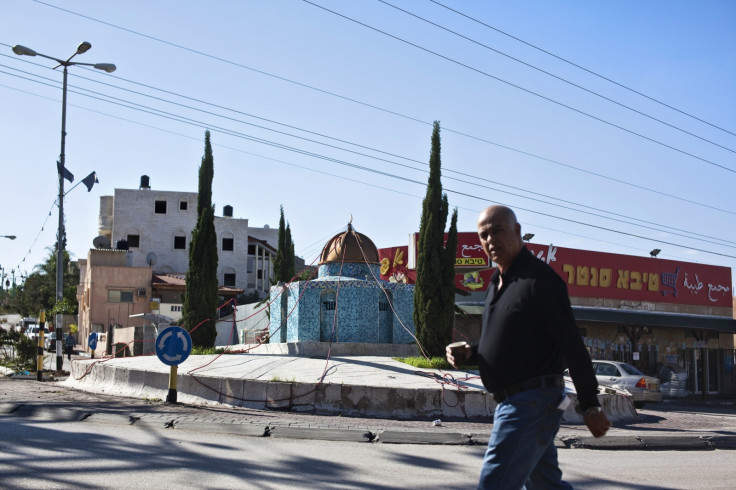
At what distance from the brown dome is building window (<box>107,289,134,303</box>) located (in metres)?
28.4

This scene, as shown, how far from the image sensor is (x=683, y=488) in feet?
22.5

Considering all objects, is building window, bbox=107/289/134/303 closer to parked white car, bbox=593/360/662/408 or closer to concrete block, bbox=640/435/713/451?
parked white car, bbox=593/360/662/408

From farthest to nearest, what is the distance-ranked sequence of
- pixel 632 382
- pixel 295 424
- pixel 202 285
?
pixel 632 382
pixel 202 285
pixel 295 424

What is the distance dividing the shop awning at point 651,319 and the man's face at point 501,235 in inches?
937

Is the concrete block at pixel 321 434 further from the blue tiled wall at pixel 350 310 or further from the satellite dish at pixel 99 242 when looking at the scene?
the satellite dish at pixel 99 242

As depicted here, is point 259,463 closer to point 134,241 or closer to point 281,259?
point 281,259

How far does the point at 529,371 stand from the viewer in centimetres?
360

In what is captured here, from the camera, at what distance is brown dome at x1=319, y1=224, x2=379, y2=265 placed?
20500 mm

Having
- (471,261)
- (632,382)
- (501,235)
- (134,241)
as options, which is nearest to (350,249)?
(471,261)

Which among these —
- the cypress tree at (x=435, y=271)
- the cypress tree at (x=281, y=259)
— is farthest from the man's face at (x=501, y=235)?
the cypress tree at (x=281, y=259)

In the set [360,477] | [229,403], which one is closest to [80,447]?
[360,477]

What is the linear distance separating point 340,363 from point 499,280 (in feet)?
37.5

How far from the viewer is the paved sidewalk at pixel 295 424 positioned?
366 inches

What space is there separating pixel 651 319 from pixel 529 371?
28.3 meters
